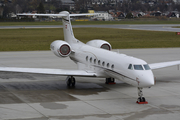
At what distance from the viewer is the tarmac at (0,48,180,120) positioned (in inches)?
Answer: 606

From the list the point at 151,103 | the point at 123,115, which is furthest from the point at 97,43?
the point at 123,115

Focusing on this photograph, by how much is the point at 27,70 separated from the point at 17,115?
19.2ft

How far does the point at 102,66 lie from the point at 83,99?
10.8 feet

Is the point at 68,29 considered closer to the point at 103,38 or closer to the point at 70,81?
the point at 70,81

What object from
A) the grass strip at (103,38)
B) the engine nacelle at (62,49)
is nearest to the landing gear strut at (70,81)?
the engine nacelle at (62,49)

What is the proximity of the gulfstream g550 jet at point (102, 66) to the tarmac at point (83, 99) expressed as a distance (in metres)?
1.02

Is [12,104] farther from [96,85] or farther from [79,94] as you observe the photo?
[96,85]

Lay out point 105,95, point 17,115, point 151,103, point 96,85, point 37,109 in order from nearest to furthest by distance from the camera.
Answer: point 17,115, point 37,109, point 151,103, point 105,95, point 96,85

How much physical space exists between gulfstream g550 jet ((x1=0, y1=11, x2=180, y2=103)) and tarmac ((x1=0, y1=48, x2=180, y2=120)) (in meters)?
1.02

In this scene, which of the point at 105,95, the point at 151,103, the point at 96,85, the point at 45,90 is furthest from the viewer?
the point at 96,85

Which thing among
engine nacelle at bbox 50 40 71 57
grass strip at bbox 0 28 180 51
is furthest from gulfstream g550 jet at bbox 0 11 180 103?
grass strip at bbox 0 28 180 51

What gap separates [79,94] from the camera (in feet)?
65.1

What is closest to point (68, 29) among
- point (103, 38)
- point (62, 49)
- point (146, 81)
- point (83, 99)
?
point (62, 49)

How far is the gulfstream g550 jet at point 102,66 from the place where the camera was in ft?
57.8
